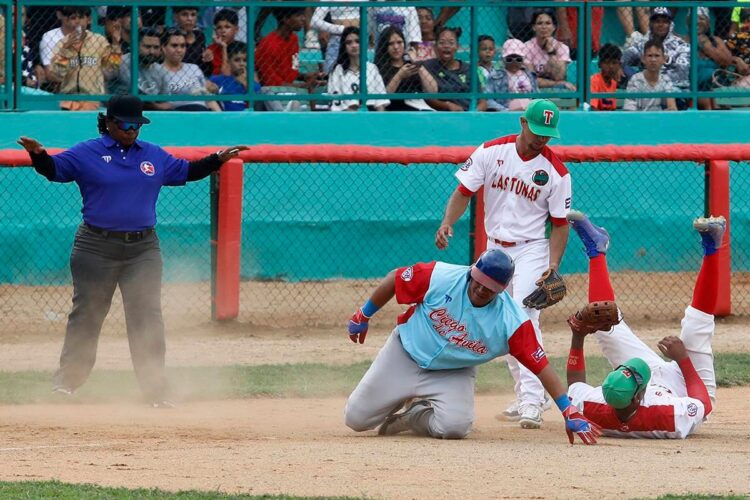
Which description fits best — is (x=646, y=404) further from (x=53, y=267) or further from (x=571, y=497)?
(x=53, y=267)

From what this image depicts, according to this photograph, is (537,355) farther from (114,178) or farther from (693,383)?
(114,178)

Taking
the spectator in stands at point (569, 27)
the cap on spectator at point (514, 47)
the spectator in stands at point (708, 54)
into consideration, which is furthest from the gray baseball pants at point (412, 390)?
the spectator in stands at point (708, 54)

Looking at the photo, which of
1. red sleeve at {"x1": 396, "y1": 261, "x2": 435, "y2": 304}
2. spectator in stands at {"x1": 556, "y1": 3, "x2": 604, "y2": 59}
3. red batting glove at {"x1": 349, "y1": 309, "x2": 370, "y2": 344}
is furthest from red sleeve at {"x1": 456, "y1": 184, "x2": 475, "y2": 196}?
spectator in stands at {"x1": 556, "y1": 3, "x2": 604, "y2": 59}

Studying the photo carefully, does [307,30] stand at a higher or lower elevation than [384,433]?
higher

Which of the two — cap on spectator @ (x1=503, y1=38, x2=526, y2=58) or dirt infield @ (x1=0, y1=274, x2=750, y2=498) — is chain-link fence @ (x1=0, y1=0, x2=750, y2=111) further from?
dirt infield @ (x1=0, y1=274, x2=750, y2=498)

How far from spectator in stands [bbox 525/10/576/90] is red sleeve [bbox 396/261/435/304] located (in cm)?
714

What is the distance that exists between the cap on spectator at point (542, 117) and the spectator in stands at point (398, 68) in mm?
5563

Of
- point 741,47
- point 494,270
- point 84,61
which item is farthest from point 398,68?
point 494,270

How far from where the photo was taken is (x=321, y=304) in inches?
520

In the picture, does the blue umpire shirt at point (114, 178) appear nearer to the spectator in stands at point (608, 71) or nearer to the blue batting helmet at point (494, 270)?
the blue batting helmet at point (494, 270)

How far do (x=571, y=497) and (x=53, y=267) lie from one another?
8111 mm

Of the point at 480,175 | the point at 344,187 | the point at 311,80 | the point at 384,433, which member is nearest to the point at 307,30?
the point at 311,80

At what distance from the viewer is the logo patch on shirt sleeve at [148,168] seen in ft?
29.0

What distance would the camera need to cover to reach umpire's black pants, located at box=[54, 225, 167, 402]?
29.2ft
